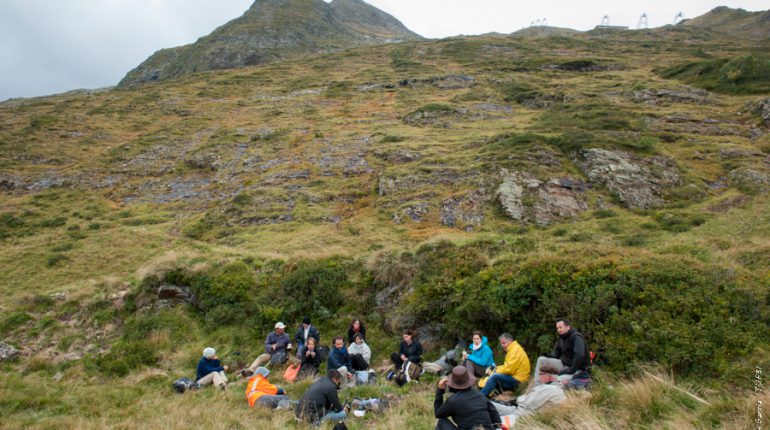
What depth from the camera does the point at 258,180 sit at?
32.4 metres

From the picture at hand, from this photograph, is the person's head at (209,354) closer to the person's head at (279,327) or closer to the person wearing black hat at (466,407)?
the person's head at (279,327)

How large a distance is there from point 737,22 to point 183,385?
165890 mm

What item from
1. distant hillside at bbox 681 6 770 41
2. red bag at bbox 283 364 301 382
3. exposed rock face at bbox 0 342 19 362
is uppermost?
distant hillside at bbox 681 6 770 41

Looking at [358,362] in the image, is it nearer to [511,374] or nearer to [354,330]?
[354,330]

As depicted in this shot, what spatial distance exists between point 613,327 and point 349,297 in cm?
800

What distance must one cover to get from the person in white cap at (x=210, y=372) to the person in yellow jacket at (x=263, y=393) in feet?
4.91

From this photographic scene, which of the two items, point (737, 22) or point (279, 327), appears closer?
point (279, 327)

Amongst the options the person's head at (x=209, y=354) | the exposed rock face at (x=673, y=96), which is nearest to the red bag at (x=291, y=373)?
the person's head at (x=209, y=354)

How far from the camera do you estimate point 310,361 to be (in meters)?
10.6

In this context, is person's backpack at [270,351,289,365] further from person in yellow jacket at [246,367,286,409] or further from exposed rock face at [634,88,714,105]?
exposed rock face at [634,88,714,105]

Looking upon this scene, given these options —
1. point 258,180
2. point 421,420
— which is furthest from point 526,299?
point 258,180

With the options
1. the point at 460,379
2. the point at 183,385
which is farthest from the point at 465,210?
the point at 460,379

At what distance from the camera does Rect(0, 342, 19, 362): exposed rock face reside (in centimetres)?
1258

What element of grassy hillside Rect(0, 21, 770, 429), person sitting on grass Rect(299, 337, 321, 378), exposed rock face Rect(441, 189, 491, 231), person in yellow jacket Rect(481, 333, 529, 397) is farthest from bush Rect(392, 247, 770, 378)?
exposed rock face Rect(441, 189, 491, 231)
